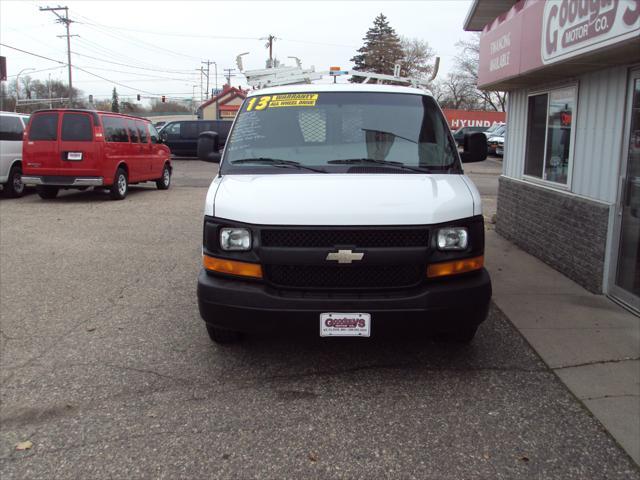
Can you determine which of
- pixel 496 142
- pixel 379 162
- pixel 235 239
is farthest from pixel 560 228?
pixel 496 142

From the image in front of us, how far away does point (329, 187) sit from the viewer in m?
3.83

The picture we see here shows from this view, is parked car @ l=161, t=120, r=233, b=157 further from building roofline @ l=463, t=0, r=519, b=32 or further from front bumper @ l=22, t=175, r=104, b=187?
building roofline @ l=463, t=0, r=519, b=32

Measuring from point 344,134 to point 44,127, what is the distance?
10100mm

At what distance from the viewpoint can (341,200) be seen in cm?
365

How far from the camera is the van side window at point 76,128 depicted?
12.4 metres

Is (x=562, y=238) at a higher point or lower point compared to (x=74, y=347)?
higher

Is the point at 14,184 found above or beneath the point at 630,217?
beneath

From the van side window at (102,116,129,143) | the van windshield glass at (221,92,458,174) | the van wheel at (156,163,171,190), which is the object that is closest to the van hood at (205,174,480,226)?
the van windshield glass at (221,92,458,174)

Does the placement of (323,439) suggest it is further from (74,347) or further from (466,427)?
(74,347)

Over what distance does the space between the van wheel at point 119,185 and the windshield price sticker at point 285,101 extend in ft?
30.0

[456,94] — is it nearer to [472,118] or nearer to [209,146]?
[472,118]

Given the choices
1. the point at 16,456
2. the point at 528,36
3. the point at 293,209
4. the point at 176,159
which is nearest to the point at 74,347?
the point at 16,456

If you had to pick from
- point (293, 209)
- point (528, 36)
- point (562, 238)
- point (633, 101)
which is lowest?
point (562, 238)

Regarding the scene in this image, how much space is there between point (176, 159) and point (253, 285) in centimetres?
2653
